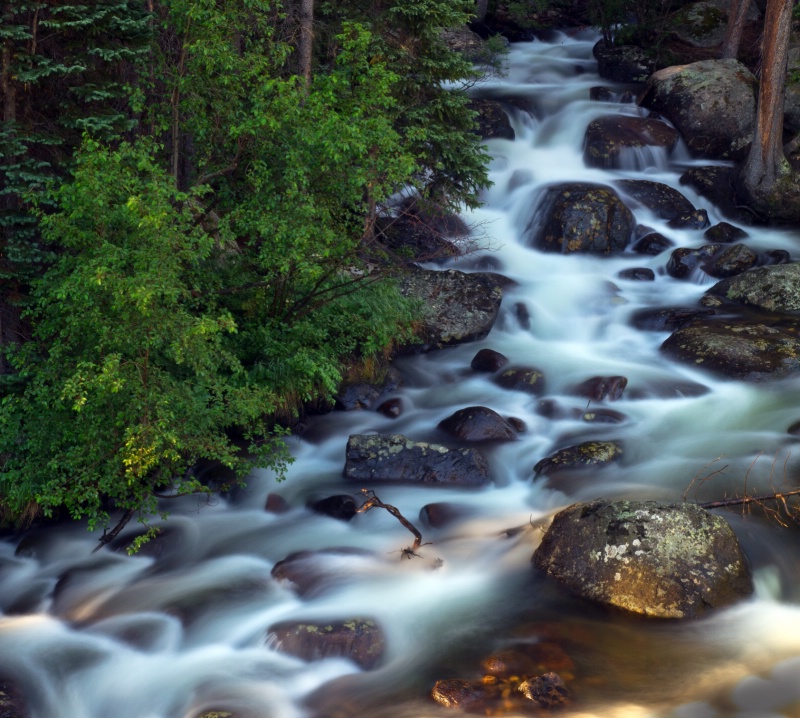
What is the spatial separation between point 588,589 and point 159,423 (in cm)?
410

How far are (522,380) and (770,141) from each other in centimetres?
934

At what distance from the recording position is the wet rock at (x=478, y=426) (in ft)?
35.1

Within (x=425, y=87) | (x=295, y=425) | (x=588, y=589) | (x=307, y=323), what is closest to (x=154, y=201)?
(x=307, y=323)

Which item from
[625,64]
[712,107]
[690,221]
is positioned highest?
[625,64]

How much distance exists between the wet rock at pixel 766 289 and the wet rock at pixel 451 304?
13.7ft

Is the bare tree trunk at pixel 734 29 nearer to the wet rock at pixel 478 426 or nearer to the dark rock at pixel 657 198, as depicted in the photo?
the dark rock at pixel 657 198

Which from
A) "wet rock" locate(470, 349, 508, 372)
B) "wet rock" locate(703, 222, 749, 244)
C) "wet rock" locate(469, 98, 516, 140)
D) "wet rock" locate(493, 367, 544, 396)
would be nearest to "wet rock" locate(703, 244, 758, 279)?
"wet rock" locate(703, 222, 749, 244)

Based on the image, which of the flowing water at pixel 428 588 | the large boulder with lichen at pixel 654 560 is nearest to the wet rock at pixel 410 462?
the flowing water at pixel 428 588

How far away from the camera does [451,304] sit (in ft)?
44.2

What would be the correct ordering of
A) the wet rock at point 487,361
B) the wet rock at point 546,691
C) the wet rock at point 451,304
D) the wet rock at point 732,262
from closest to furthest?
1. the wet rock at point 546,691
2. the wet rock at point 487,361
3. the wet rock at point 451,304
4. the wet rock at point 732,262

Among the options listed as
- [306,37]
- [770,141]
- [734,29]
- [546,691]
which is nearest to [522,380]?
[306,37]

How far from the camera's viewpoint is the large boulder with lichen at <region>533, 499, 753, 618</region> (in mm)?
7211

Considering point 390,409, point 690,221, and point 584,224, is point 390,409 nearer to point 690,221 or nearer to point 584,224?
point 584,224

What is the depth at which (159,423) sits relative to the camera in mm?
7594
